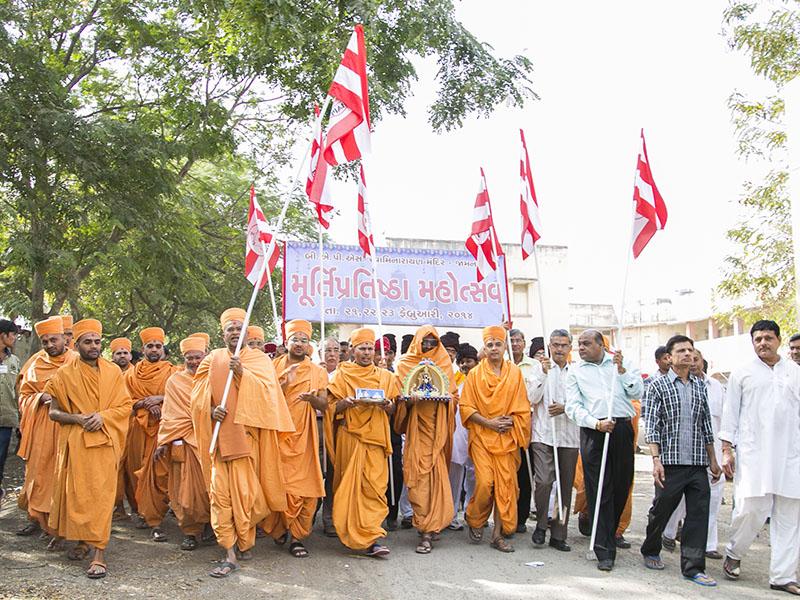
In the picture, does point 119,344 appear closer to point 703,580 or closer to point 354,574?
point 354,574

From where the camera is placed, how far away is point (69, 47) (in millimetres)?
12438

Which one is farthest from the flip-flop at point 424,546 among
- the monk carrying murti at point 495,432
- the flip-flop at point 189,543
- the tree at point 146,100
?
the tree at point 146,100

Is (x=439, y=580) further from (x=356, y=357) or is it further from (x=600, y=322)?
(x=600, y=322)

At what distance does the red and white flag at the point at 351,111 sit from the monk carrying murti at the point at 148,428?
269 centimetres

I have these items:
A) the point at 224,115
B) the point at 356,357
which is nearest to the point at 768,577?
the point at 356,357

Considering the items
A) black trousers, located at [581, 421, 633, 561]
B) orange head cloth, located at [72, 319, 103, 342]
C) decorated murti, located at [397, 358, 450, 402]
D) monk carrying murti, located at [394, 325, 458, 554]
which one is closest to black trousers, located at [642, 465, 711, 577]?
black trousers, located at [581, 421, 633, 561]

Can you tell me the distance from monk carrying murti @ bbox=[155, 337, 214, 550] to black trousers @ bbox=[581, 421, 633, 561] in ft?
10.9

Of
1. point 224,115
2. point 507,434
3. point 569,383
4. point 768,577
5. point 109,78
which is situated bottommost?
point 768,577

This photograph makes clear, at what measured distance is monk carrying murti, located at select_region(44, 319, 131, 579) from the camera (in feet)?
18.7

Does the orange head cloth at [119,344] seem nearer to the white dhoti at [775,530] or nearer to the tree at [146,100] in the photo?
the tree at [146,100]

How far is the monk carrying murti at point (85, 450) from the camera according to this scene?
569cm

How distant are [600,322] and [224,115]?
3507 centimetres

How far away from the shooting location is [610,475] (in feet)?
20.5

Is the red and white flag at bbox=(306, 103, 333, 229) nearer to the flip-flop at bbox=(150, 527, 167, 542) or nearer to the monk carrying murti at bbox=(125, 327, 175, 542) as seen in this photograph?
the monk carrying murti at bbox=(125, 327, 175, 542)
